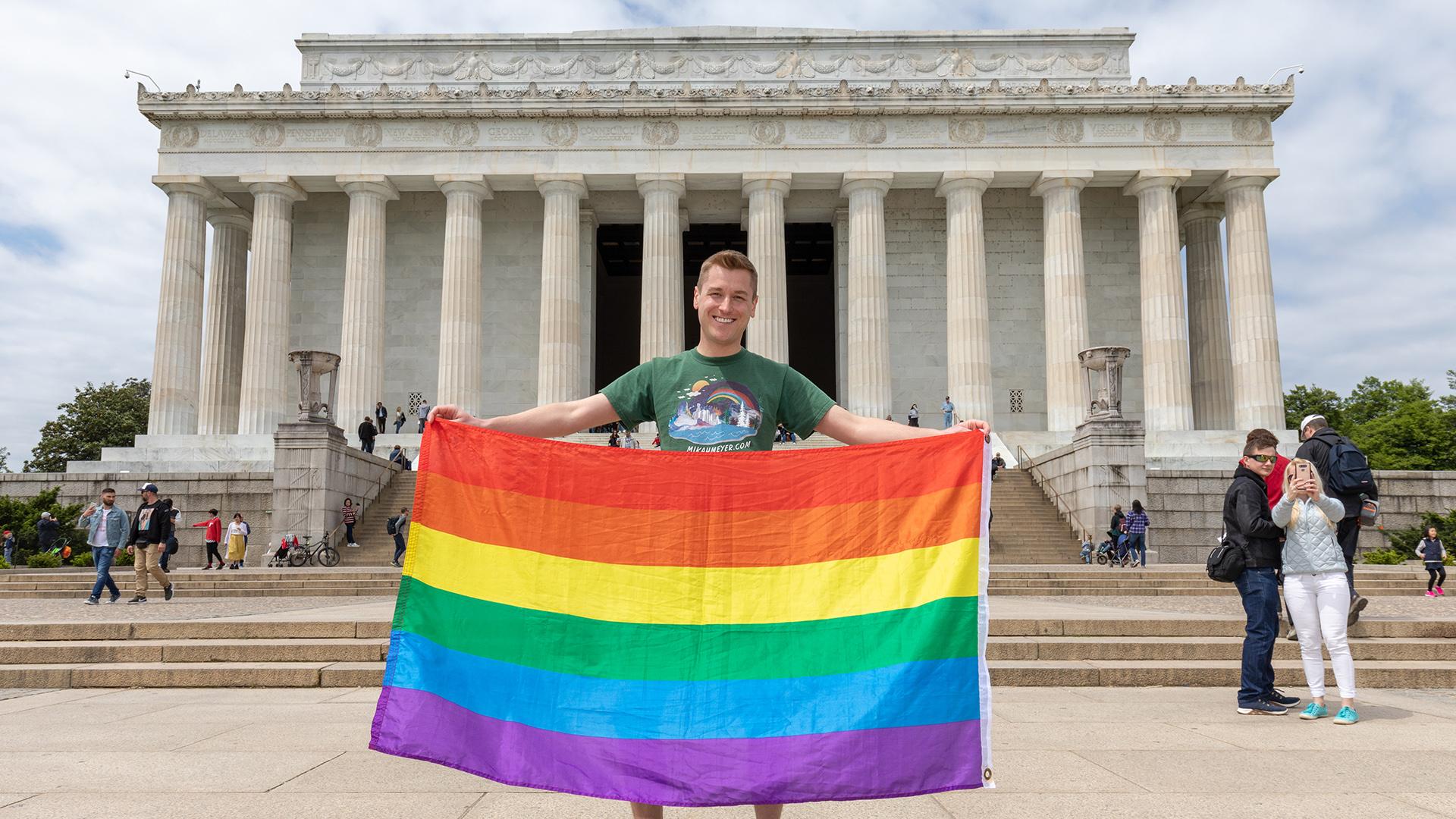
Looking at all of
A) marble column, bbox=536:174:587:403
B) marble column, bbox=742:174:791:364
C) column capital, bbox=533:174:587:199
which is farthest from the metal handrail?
column capital, bbox=533:174:587:199

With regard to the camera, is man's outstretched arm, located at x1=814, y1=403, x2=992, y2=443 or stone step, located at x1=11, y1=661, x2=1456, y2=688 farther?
stone step, located at x1=11, y1=661, x2=1456, y2=688

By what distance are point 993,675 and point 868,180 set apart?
35436mm

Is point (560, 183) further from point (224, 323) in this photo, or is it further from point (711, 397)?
point (711, 397)

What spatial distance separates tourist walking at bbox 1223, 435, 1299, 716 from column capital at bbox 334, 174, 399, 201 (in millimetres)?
40575

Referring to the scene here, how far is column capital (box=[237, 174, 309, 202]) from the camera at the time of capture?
42.8m

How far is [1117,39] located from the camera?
4791 cm

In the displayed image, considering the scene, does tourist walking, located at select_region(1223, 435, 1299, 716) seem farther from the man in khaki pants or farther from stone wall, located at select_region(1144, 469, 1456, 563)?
stone wall, located at select_region(1144, 469, 1456, 563)

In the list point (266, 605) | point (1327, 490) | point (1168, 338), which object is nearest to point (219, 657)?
point (266, 605)

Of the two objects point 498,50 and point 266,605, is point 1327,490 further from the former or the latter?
point 498,50

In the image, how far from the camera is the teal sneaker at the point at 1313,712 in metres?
7.86

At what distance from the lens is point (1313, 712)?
25.8 ft

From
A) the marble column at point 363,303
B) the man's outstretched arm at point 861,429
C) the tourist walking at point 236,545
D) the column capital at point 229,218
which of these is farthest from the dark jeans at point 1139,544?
the column capital at point 229,218

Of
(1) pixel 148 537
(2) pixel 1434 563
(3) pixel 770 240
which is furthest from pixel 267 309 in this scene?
(2) pixel 1434 563

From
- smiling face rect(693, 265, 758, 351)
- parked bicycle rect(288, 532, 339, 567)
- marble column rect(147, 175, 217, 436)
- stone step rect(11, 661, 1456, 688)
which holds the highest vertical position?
marble column rect(147, 175, 217, 436)
